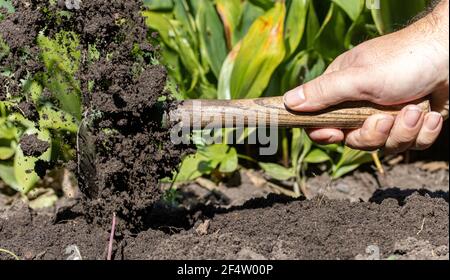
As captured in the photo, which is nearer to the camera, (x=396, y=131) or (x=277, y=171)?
(x=396, y=131)

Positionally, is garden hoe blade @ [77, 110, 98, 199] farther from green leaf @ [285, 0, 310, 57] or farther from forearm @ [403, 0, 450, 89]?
green leaf @ [285, 0, 310, 57]

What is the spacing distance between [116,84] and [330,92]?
2.75 feet

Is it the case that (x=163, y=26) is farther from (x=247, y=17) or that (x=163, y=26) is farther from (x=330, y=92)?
(x=330, y=92)

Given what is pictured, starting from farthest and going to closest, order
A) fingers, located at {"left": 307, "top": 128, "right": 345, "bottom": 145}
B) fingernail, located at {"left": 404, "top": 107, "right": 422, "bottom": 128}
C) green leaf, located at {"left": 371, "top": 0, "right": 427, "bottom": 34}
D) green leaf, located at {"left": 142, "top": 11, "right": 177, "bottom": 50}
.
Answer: green leaf, located at {"left": 142, "top": 11, "right": 177, "bottom": 50}, green leaf, located at {"left": 371, "top": 0, "right": 427, "bottom": 34}, fingers, located at {"left": 307, "top": 128, "right": 345, "bottom": 145}, fingernail, located at {"left": 404, "top": 107, "right": 422, "bottom": 128}

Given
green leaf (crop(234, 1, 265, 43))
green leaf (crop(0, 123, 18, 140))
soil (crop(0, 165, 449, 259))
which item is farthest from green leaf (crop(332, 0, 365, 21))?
green leaf (crop(0, 123, 18, 140))

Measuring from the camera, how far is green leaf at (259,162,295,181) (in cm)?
450

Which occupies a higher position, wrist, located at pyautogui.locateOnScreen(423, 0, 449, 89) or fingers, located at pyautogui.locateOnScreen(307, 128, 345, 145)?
wrist, located at pyautogui.locateOnScreen(423, 0, 449, 89)

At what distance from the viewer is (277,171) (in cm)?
452

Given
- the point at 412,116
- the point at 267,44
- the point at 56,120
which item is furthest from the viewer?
the point at 267,44

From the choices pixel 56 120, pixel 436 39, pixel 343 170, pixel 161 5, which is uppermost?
pixel 436 39

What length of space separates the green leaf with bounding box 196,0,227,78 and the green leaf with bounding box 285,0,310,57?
0.47 metres

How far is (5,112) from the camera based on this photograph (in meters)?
4.28

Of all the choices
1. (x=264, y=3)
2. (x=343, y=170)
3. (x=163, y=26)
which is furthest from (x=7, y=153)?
(x=343, y=170)

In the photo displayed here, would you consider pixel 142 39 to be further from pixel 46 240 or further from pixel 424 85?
pixel 424 85
